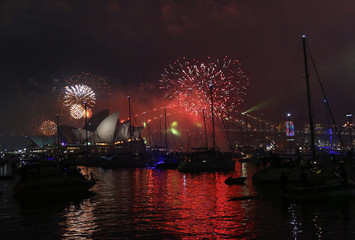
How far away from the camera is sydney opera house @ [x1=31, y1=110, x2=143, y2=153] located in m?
146

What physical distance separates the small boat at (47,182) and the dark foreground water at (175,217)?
956 mm

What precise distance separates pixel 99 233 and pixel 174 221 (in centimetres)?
401

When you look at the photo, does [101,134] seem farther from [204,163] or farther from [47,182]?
[47,182]

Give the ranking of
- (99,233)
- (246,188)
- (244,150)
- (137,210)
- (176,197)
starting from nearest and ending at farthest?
(99,233)
(137,210)
(176,197)
(246,188)
(244,150)

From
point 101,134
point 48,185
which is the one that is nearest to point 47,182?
point 48,185

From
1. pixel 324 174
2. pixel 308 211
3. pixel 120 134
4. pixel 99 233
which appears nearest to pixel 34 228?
pixel 99 233

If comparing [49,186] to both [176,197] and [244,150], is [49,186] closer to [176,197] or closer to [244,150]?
[176,197]

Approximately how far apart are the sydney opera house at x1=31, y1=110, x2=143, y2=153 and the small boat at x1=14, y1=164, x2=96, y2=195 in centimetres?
10019

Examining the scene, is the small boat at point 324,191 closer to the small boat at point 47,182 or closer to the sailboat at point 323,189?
the sailboat at point 323,189

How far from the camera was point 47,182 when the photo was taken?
3173 centimetres

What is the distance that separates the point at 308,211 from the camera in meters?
22.5

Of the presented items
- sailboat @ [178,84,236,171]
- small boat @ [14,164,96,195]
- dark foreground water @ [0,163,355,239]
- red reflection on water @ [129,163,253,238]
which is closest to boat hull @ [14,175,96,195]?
small boat @ [14,164,96,195]

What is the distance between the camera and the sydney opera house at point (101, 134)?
146500 mm

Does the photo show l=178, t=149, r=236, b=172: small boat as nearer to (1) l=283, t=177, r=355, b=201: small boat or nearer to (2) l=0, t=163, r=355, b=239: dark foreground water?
(2) l=0, t=163, r=355, b=239: dark foreground water
